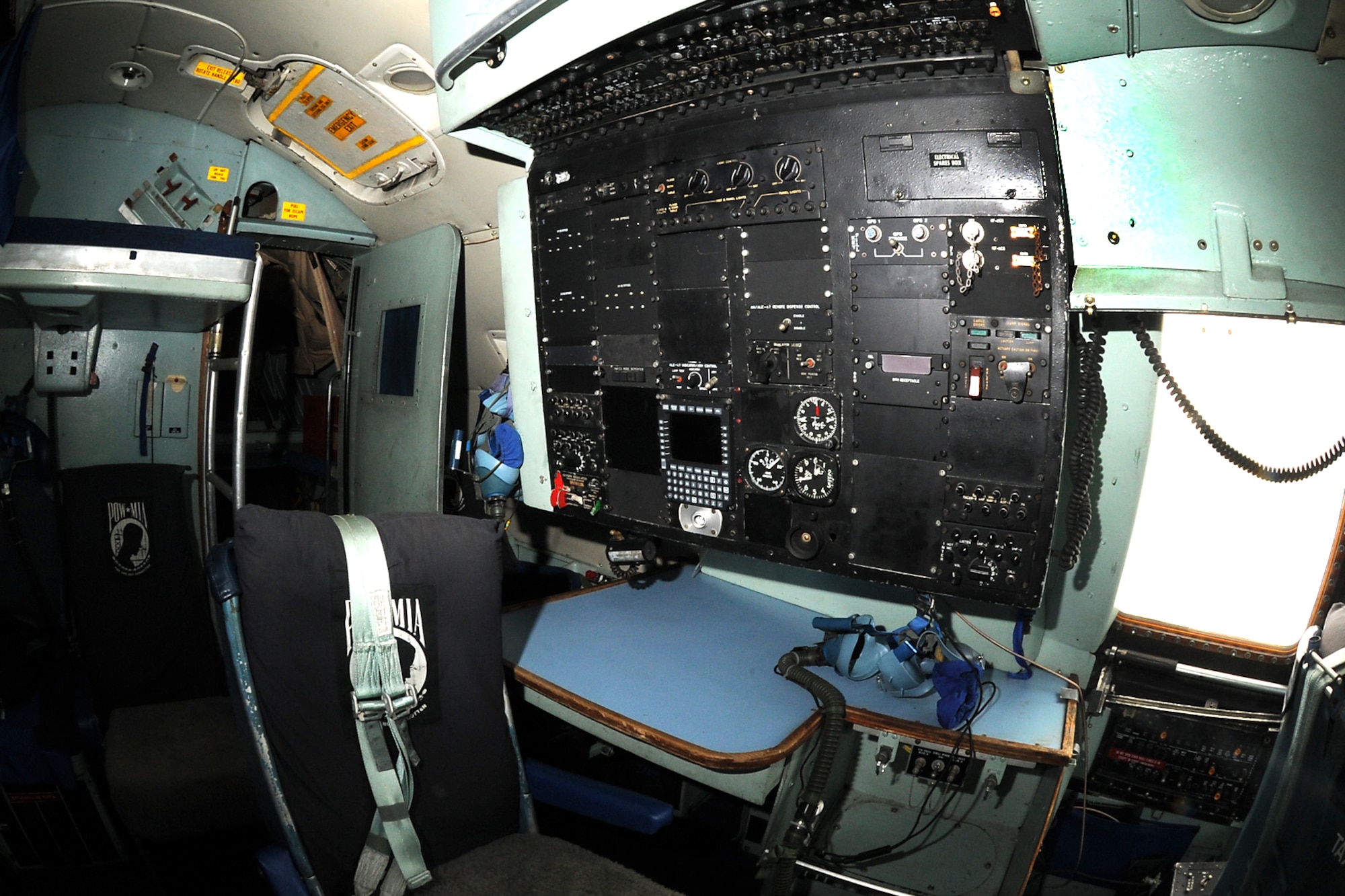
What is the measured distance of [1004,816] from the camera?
1.93m

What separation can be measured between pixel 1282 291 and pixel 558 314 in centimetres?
192

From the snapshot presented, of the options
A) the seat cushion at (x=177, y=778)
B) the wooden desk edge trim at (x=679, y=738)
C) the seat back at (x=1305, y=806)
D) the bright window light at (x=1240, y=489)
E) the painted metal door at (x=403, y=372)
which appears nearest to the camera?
the seat back at (x=1305, y=806)

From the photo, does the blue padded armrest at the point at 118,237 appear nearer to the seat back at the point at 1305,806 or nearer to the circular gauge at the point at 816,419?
the circular gauge at the point at 816,419

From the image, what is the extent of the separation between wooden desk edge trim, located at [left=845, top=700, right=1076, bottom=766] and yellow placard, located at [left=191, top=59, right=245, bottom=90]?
3.30 metres

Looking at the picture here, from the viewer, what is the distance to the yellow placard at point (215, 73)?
2.75 meters

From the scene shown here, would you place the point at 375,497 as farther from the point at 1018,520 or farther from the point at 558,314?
the point at 1018,520

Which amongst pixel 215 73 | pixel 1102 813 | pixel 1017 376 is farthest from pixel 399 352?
pixel 1102 813

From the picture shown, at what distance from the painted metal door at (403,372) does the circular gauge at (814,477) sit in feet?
4.29

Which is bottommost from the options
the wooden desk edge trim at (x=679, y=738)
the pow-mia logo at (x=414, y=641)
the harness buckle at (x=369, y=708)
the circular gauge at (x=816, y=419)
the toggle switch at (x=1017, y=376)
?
the wooden desk edge trim at (x=679, y=738)

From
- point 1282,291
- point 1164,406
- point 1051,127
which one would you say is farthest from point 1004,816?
point 1051,127

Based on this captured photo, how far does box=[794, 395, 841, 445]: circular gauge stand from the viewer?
1.82m

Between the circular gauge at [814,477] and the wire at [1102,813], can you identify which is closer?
the circular gauge at [814,477]

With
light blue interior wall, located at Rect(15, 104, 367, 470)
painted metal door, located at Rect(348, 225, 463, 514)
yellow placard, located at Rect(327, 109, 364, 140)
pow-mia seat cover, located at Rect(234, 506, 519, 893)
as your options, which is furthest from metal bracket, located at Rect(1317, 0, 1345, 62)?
light blue interior wall, located at Rect(15, 104, 367, 470)

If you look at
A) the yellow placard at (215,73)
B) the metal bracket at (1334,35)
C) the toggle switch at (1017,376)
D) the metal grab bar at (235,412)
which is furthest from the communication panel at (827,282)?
the yellow placard at (215,73)
